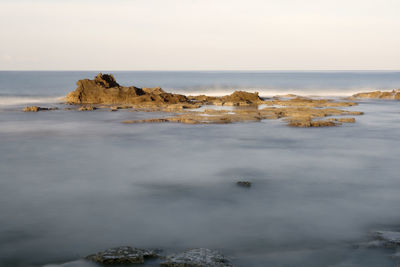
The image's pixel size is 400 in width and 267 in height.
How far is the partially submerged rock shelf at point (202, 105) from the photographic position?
35.4 m

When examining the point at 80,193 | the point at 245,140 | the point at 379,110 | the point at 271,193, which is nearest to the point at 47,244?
the point at 80,193

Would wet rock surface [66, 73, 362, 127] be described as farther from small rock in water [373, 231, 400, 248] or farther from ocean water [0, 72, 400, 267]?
small rock in water [373, 231, 400, 248]

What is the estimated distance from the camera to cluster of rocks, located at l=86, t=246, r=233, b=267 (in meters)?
8.99

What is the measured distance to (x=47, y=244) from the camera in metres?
10.3

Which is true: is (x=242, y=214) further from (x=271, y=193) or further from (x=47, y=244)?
(x=47, y=244)

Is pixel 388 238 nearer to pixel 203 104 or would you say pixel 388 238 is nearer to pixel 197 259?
pixel 197 259

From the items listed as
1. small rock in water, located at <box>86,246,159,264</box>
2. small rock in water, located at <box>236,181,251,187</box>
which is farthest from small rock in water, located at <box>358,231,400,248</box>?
small rock in water, located at <box>236,181,251,187</box>

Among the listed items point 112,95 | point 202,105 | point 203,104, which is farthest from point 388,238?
point 112,95

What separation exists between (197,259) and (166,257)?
75cm

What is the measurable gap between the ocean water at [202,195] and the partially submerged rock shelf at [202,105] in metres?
6.93

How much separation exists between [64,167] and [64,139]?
8.23m

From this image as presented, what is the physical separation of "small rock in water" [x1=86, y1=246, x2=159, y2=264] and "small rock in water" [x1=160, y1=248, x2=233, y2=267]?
512mm

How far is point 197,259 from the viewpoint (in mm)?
9109

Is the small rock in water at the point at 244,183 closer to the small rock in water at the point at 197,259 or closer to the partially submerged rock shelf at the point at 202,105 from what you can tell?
the small rock in water at the point at 197,259
